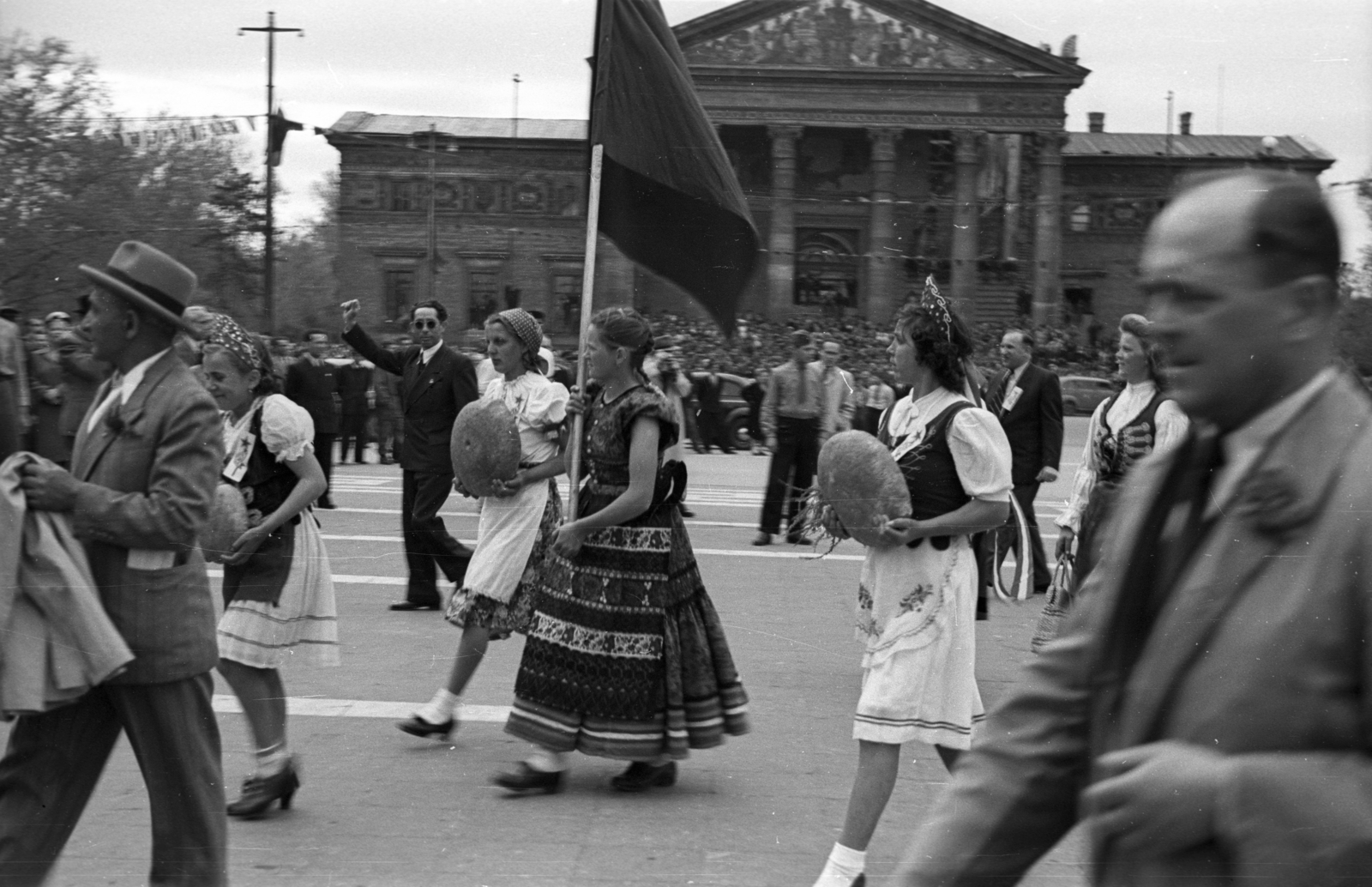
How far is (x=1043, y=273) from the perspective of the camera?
8.66 metres

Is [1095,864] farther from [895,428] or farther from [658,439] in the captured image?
[658,439]

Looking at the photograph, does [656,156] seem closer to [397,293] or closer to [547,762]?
[547,762]

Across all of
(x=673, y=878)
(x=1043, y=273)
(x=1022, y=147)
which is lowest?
(x=673, y=878)

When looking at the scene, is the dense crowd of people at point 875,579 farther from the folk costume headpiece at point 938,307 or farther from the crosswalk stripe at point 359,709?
the crosswalk stripe at point 359,709

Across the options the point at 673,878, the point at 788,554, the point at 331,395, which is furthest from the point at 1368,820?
the point at 331,395

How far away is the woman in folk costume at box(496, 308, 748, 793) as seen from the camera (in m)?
4.86

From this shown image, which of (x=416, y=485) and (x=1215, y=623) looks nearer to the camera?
(x=1215, y=623)

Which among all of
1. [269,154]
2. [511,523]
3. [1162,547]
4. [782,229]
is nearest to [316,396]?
[782,229]

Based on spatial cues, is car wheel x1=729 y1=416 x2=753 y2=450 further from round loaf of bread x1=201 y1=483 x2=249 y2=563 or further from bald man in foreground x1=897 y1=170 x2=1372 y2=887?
bald man in foreground x1=897 y1=170 x2=1372 y2=887

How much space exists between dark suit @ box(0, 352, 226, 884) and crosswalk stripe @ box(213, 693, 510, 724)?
8.54 feet

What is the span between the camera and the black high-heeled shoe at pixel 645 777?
16.3 ft

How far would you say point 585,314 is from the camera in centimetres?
535

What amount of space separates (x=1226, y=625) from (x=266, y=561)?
3781 millimetres

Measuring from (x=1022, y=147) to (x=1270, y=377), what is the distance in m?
7.38
